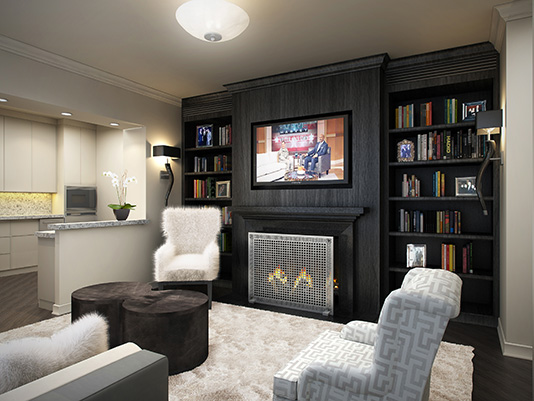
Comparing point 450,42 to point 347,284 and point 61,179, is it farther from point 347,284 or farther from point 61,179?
point 61,179

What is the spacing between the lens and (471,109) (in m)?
3.68

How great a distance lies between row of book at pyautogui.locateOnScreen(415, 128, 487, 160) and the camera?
3.61m

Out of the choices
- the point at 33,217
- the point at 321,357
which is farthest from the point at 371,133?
the point at 33,217

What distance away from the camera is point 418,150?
3.92 meters

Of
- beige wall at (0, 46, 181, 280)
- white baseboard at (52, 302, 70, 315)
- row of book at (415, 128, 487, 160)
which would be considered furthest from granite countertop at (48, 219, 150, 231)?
row of book at (415, 128, 487, 160)

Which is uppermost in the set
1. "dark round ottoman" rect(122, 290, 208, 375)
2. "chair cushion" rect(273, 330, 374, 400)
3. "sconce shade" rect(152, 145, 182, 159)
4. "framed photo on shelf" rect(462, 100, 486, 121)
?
"framed photo on shelf" rect(462, 100, 486, 121)

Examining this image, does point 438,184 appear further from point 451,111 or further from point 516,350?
point 516,350

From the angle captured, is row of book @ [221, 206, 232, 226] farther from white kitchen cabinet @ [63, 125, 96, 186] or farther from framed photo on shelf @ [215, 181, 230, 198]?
white kitchen cabinet @ [63, 125, 96, 186]

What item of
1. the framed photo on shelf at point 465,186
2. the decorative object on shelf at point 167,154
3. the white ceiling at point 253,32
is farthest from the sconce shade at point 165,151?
the framed photo on shelf at point 465,186

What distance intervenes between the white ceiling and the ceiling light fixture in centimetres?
33

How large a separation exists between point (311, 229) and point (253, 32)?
2108 mm

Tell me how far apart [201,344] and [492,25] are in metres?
3.54

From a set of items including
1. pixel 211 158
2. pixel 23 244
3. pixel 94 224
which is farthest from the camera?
pixel 23 244

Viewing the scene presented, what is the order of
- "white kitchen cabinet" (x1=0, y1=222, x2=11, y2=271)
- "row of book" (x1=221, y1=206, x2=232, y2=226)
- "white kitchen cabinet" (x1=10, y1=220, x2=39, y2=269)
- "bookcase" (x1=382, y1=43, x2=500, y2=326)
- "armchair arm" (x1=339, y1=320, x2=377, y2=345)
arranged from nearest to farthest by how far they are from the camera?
"armchair arm" (x1=339, y1=320, x2=377, y2=345) → "bookcase" (x1=382, y1=43, x2=500, y2=326) → "row of book" (x1=221, y1=206, x2=232, y2=226) → "white kitchen cabinet" (x1=0, y1=222, x2=11, y2=271) → "white kitchen cabinet" (x1=10, y1=220, x2=39, y2=269)
